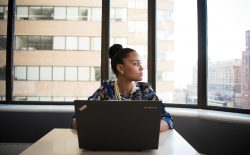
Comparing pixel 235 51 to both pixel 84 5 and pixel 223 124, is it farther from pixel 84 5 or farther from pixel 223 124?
pixel 84 5

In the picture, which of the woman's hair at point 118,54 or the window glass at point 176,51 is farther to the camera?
the window glass at point 176,51

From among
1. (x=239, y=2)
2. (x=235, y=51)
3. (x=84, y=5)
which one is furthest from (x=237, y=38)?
(x=84, y=5)

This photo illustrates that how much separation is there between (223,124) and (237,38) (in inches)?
40.8

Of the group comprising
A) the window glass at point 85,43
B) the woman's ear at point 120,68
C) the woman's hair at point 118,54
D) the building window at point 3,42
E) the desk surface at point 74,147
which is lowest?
the desk surface at point 74,147

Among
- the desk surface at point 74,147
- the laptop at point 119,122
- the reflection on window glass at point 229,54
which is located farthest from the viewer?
the reflection on window glass at point 229,54

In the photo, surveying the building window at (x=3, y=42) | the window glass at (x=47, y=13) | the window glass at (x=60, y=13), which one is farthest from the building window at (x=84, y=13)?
the building window at (x=3, y=42)

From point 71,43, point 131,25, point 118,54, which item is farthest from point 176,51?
point 71,43

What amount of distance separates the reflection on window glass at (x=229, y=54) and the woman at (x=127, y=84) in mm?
1161

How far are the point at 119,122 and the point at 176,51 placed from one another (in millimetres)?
2376

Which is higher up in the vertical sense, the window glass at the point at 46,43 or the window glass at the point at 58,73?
the window glass at the point at 46,43

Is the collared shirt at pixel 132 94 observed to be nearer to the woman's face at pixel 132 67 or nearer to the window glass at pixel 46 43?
the woman's face at pixel 132 67

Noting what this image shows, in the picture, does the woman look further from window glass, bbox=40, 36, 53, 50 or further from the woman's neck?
window glass, bbox=40, 36, 53, 50

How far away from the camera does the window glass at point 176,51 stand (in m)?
3.06

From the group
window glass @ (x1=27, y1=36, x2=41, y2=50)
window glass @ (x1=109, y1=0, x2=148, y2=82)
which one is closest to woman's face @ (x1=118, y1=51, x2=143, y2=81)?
window glass @ (x1=109, y1=0, x2=148, y2=82)
